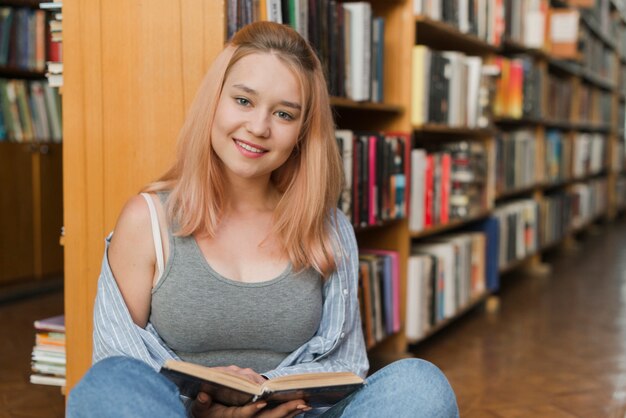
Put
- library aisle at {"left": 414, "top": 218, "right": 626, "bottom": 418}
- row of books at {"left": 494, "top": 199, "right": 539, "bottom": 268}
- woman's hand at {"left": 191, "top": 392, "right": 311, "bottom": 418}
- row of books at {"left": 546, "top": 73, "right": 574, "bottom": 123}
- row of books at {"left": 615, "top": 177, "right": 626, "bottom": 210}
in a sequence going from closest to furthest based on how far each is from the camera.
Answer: woman's hand at {"left": 191, "top": 392, "right": 311, "bottom": 418}, library aisle at {"left": 414, "top": 218, "right": 626, "bottom": 418}, row of books at {"left": 494, "top": 199, "right": 539, "bottom": 268}, row of books at {"left": 546, "top": 73, "right": 574, "bottom": 123}, row of books at {"left": 615, "top": 177, "right": 626, "bottom": 210}

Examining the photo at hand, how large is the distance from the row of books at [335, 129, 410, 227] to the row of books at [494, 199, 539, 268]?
4.58 feet

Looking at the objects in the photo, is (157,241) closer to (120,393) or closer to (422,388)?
(120,393)

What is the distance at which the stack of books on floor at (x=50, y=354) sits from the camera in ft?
6.75

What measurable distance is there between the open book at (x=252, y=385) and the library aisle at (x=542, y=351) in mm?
1154

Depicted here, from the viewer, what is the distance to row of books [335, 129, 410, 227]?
241 centimetres

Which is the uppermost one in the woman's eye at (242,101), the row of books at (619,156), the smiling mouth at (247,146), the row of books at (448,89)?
the row of books at (448,89)

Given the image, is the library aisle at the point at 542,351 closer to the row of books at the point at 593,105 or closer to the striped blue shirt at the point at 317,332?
the striped blue shirt at the point at 317,332

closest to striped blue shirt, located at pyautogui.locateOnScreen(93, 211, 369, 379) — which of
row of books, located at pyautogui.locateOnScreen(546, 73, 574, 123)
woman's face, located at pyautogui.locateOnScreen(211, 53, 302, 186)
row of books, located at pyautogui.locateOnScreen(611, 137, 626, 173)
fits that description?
woman's face, located at pyautogui.locateOnScreen(211, 53, 302, 186)

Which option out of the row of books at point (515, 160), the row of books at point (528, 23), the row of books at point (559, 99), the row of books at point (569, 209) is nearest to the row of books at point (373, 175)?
the row of books at point (515, 160)

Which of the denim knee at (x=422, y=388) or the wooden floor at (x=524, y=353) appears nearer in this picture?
the denim knee at (x=422, y=388)

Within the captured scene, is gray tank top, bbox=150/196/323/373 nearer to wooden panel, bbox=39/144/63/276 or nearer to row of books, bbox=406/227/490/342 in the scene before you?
row of books, bbox=406/227/490/342

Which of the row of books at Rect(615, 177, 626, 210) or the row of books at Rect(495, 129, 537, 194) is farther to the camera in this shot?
the row of books at Rect(615, 177, 626, 210)

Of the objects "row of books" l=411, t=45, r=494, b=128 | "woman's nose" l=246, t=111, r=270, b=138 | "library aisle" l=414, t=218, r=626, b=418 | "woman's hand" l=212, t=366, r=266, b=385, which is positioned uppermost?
"row of books" l=411, t=45, r=494, b=128

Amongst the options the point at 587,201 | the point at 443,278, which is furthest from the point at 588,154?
the point at 443,278
